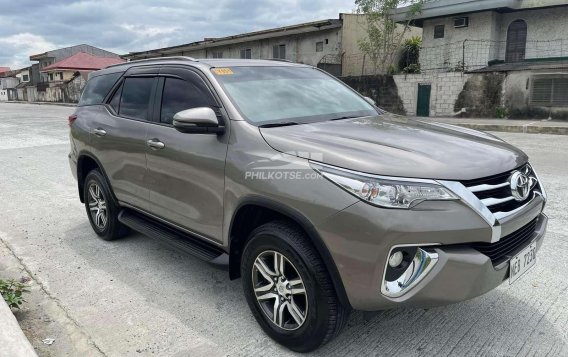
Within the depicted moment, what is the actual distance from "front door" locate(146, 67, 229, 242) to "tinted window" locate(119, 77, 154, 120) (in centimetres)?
19

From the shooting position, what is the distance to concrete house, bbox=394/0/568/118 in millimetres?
17500

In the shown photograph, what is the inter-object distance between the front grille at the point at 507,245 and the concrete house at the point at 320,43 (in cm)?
2625

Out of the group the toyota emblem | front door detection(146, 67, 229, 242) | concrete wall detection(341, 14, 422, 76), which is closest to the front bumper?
the toyota emblem

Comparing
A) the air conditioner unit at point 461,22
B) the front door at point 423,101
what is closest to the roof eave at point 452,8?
the air conditioner unit at point 461,22

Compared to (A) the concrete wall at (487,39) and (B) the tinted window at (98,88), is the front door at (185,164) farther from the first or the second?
(A) the concrete wall at (487,39)

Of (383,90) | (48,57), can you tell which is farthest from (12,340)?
(48,57)

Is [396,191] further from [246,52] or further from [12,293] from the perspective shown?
[246,52]

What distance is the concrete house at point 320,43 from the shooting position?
2814 cm

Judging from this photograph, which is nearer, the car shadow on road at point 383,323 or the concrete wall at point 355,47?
the car shadow on road at point 383,323

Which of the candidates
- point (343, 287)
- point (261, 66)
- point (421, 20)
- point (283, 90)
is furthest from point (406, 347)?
point (421, 20)

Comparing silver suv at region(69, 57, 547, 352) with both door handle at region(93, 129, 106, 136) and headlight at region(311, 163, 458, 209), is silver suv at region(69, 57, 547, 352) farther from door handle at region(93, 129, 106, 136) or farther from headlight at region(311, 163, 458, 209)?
door handle at region(93, 129, 106, 136)

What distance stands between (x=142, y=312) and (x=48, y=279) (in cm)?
119

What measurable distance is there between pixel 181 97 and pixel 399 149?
192 cm

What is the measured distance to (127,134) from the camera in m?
4.18
